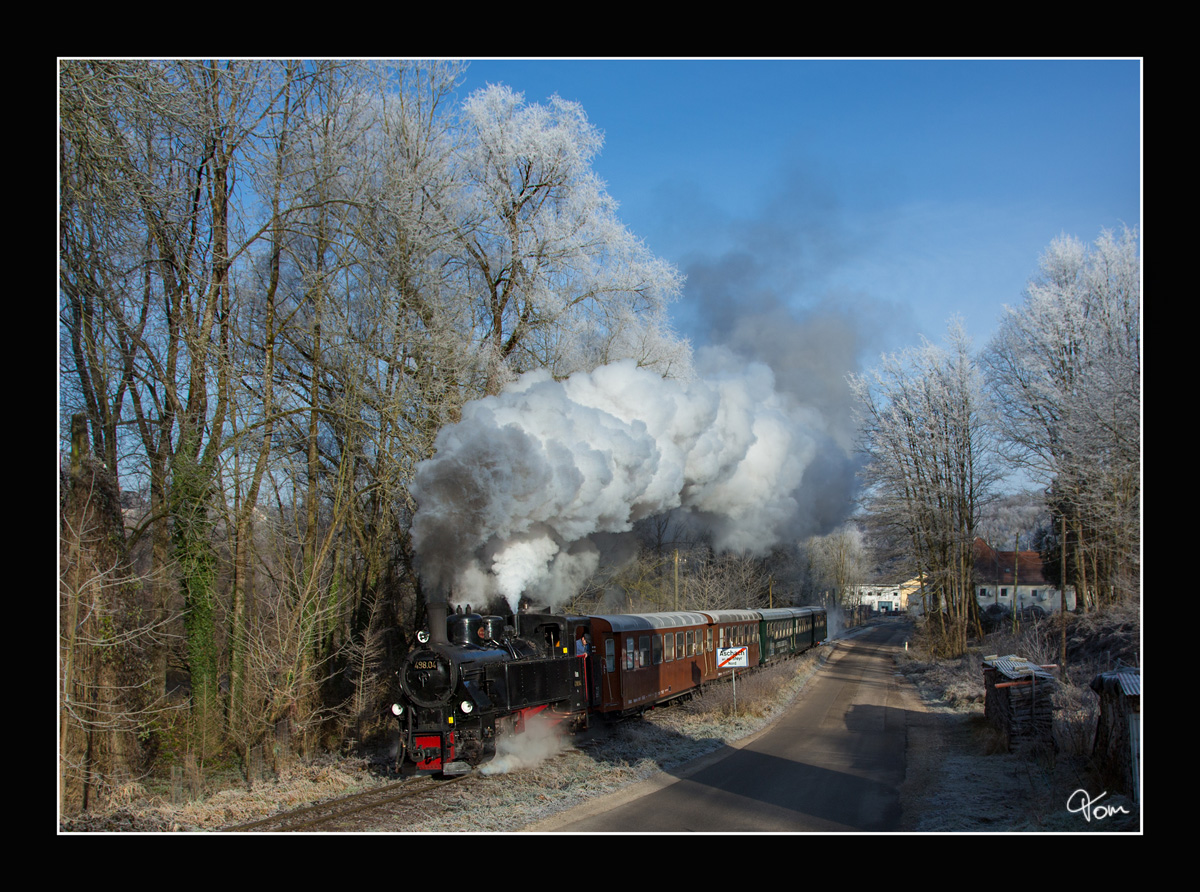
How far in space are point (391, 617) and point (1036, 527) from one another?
28.2m

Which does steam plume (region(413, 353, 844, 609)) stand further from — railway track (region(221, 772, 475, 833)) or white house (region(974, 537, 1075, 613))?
white house (region(974, 537, 1075, 613))

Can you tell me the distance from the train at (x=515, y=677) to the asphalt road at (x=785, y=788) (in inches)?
74.0

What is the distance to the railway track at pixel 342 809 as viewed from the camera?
30.5 feet

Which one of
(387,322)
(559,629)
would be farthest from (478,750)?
(387,322)

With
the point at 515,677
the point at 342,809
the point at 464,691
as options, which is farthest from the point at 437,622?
the point at 342,809

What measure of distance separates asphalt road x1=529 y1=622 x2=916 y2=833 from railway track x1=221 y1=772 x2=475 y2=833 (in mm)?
2372

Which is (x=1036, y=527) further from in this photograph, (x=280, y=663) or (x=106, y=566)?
(x=106, y=566)

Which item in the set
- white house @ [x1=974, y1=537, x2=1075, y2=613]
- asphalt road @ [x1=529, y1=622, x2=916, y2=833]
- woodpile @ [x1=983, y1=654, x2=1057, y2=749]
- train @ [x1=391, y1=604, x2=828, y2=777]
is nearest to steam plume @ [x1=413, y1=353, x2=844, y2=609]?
train @ [x1=391, y1=604, x2=828, y2=777]

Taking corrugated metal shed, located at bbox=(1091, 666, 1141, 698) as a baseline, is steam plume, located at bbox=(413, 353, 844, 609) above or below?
above

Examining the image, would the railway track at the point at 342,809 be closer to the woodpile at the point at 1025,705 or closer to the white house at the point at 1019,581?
the woodpile at the point at 1025,705

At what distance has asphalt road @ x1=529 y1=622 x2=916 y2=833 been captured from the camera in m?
9.25

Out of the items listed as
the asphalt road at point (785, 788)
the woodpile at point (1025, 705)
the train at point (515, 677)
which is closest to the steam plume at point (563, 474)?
the train at point (515, 677)

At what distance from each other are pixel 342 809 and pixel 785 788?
5.89 metres

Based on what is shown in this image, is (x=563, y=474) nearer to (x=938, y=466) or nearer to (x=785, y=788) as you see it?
(x=785, y=788)
